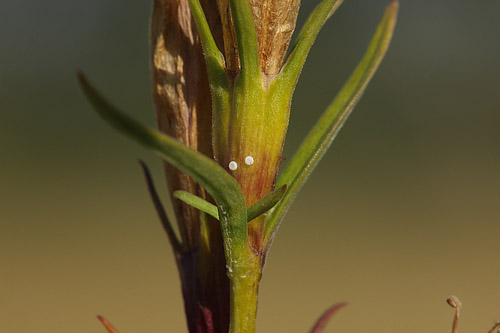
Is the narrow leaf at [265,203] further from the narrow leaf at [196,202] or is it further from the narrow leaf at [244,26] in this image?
the narrow leaf at [244,26]

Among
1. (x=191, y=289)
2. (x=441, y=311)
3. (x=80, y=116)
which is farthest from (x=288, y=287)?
(x=191, y=289)

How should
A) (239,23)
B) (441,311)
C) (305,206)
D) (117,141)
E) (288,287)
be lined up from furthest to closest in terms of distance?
(117,141) < (305,206) < (288,287) < (441,311) < (239,23)

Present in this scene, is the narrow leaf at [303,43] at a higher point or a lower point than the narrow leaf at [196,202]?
higher

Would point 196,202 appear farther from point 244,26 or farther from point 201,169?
Answer: point 244,26

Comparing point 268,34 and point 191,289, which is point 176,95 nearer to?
point 268,34

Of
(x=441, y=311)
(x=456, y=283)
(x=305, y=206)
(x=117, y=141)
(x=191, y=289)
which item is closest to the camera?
(x=191, y=289)

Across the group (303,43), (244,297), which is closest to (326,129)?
(303,43)

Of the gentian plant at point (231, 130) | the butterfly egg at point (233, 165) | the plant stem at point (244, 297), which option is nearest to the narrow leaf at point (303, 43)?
the gentian plant at point (231, 130)
